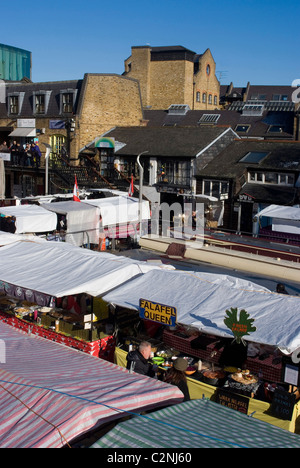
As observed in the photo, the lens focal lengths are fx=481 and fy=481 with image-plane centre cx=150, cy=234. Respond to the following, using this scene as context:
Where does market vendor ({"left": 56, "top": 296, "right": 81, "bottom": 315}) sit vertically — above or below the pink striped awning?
below

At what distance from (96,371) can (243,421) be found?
236cm

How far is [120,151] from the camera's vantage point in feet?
99.1

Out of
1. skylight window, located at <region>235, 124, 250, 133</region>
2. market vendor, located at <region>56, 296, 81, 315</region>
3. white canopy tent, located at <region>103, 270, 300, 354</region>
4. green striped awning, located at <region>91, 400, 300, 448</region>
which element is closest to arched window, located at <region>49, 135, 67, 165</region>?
skylight window, located at <region>235, 124, 250, 133</region>

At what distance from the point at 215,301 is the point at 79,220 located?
382 inches

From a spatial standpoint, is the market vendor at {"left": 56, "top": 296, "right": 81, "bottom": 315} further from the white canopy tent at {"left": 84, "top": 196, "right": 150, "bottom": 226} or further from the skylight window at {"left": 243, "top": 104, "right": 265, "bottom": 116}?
the skylight window at {"left": 243, "top": 104, "right": 265, "bottom": 116}

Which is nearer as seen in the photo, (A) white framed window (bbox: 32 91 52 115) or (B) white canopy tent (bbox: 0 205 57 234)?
(B) white canopy tent (bbox: 0 205 57 234)

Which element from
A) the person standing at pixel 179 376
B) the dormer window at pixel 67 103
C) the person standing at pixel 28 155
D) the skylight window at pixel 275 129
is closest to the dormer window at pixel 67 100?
the dormer window at pixel 67 103

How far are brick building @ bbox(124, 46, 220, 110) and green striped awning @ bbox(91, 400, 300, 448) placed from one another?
4797 cm

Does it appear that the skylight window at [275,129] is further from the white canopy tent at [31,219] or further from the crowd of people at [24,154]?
the white canopy tent at [31,219]

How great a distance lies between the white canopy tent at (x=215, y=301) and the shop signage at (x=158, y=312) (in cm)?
18

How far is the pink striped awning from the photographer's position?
5.15 m

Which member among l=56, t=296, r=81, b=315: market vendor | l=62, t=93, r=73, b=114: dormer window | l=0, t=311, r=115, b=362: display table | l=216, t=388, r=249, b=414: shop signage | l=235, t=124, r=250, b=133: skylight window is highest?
l=62, t=93, r=73, b=114: dormer window

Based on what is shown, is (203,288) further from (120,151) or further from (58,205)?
(120,151)
